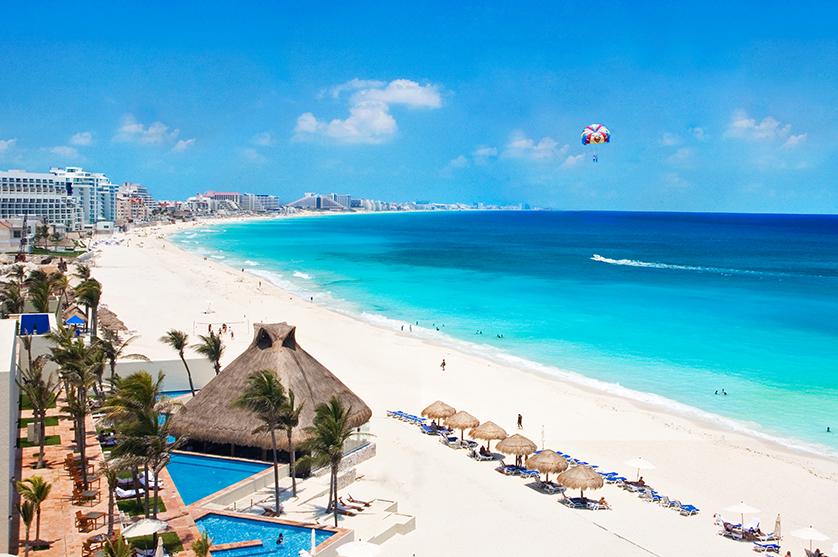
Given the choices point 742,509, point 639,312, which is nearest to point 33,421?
point 742,509

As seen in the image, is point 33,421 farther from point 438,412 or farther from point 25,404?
point 438,412

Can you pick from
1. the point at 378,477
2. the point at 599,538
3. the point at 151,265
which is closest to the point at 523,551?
the point at 599,538

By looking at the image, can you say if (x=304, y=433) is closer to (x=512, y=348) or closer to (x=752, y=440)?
(x=752, y=440)

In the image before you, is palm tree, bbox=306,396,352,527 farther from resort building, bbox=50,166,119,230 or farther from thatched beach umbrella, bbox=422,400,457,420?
resort building, bbox=50,166,119,230

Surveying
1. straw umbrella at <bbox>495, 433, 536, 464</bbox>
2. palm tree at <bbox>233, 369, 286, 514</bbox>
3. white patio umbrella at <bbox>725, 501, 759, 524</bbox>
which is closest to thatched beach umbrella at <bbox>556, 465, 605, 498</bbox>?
straw umbrella at <bbox>495, 433, 536, 464</bbox>

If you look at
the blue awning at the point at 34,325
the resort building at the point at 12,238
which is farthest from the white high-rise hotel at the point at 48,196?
the blue awning at the point at 34,325

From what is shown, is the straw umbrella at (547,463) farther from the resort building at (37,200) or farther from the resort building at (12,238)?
the resort building at (37,200)

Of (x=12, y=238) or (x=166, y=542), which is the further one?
(x=12, y=238)
